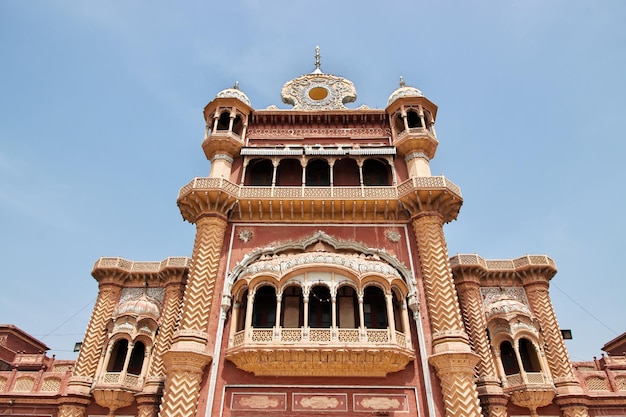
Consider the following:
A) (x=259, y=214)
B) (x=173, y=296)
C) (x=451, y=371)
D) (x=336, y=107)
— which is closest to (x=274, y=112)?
(x=336, y=107)

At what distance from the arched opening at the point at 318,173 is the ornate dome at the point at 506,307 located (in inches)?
369

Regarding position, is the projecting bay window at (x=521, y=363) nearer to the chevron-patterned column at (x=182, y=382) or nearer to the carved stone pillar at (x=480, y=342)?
the carved stone pillar at (x=480, y=342)

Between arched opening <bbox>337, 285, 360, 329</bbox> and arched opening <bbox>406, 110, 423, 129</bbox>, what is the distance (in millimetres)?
9309

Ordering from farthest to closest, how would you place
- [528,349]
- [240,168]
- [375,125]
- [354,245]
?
1. [375,125]
2. [240,168]
3. [528,349]
4. [354,245]

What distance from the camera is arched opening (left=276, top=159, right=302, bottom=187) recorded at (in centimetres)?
2066

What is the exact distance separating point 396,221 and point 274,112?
8857 mm

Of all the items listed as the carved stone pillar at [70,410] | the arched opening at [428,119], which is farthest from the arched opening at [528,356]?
the carved stone pillar at [70,410]

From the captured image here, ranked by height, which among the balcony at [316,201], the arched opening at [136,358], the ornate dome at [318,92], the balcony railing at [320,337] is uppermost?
the ornate dome at [318,92]

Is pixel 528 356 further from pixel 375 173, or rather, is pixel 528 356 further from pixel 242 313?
pixel 242 313

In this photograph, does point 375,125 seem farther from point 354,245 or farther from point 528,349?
point 528,349

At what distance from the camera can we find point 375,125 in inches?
885

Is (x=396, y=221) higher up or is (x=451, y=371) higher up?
(x=396, y=221)

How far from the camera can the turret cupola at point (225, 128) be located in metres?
20.5

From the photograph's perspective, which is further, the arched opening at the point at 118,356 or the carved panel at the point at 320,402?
the arched opening at the point at 118,356
